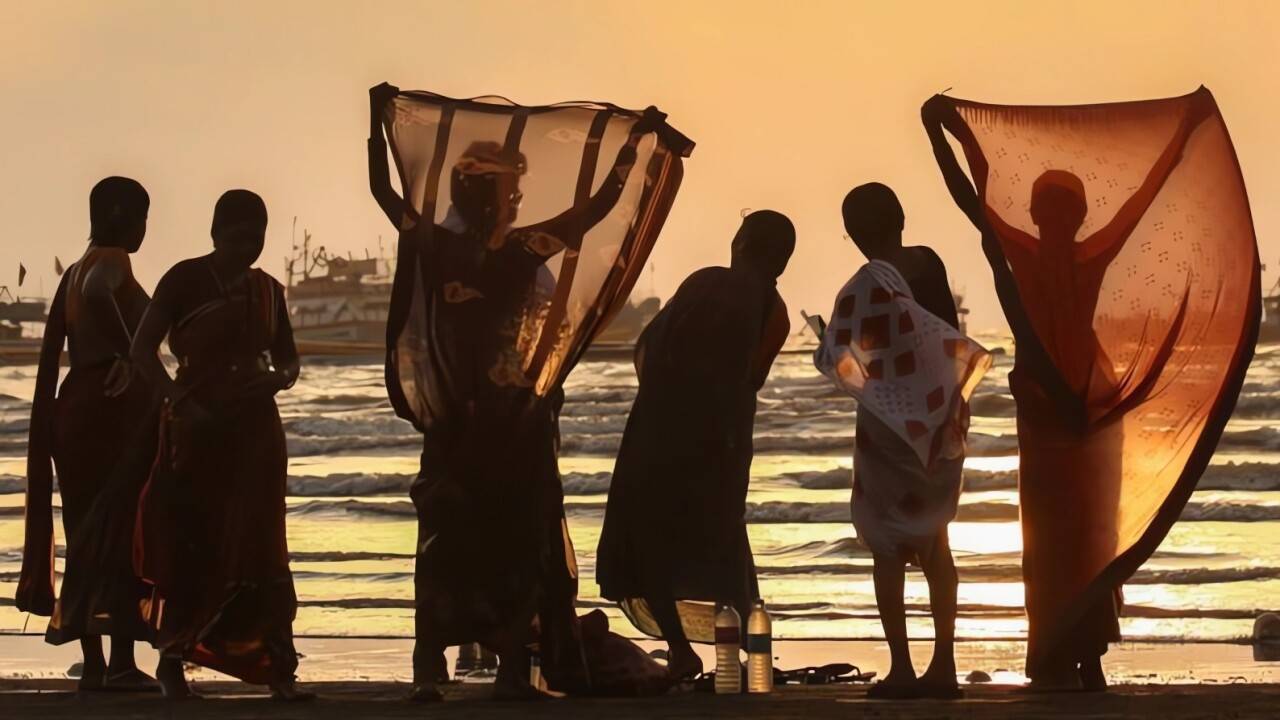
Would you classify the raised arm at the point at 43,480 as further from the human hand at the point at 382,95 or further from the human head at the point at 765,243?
the human head at the point at 765,243

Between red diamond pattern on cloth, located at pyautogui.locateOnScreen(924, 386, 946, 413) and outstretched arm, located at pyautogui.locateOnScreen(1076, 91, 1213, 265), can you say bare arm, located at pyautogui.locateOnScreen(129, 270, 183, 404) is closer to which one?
red diamond pattern on cloth, located at pyautogui.locateOnScreen(924, 386, 946, 413)

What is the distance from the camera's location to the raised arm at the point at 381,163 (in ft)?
27.8

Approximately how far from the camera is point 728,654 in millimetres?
8805

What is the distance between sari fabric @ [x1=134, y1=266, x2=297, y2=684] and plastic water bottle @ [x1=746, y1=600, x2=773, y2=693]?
1.64 m

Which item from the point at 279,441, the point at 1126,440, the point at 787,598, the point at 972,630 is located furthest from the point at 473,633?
the point at 787,598

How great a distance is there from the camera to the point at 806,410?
38844 millimetres

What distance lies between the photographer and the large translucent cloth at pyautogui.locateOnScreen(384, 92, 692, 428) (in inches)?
332

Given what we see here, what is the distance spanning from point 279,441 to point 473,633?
1035 mm

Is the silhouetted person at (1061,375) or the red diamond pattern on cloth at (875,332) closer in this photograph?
the red diamond pattern on cloth at (875,332)

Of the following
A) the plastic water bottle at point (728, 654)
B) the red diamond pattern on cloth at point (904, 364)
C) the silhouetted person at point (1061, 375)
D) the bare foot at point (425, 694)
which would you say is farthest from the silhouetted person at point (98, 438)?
the silhouetted person at point (1061, 375)

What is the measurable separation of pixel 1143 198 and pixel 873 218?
1.01 meters

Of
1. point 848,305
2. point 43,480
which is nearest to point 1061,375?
point 848,305

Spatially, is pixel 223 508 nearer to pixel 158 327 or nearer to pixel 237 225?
pixel 158 327

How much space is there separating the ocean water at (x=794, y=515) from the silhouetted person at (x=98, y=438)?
3.80 meters
